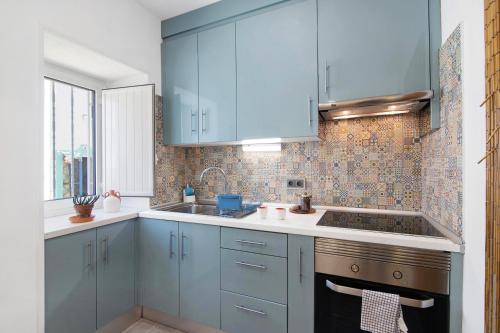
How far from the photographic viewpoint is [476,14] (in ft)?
3.07

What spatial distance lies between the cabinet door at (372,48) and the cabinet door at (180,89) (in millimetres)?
1033

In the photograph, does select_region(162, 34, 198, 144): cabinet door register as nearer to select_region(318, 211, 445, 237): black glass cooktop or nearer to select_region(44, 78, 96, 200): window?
select_region(44, 78, 96, 200): window

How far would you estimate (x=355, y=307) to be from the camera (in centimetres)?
126

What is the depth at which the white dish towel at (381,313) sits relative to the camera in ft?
3.63

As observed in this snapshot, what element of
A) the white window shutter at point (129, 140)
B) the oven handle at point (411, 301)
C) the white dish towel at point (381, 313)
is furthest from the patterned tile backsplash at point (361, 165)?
the white dish towel at point (381, 313)

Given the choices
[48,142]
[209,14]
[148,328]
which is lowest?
[148,328]

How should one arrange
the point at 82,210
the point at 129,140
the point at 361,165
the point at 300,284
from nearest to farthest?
the point at 300,284 → the point at 82,210 → the point at 361,165 → the point at 129,140

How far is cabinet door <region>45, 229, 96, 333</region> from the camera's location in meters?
1.41

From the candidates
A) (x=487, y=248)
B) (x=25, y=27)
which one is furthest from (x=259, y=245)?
(x=25, y=27)

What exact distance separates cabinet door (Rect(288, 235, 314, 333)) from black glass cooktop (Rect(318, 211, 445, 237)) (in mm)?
184

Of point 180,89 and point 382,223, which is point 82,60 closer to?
point 180,89

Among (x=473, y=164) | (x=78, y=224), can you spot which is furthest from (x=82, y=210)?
(x=473, y=164)

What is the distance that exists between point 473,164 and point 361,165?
86 centimetres

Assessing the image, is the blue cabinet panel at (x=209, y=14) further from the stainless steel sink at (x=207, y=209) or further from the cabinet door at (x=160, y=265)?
the cabinet door at (x=160, y=265)
